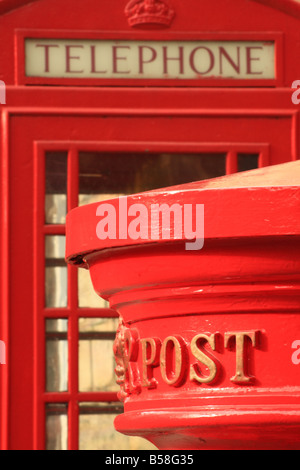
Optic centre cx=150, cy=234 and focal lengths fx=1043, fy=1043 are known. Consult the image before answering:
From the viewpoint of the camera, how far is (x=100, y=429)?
4066 mm

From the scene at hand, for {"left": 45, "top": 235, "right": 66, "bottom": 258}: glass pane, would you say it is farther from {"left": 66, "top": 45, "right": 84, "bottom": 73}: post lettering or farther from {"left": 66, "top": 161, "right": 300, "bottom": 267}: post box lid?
{"left": 66, "top": 161, "right": 300, "bottom": 267}: post box lid

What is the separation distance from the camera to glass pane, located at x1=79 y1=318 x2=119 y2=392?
13.4 ft

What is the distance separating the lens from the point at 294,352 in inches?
60.0

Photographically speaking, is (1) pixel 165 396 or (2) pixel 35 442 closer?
(1) pixel 165 396

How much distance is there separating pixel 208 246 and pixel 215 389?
22 centimetres

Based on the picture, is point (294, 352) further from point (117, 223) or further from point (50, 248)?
point (50, 248)

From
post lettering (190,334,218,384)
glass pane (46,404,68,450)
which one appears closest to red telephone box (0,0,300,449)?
glass pane (46,404,68,450)

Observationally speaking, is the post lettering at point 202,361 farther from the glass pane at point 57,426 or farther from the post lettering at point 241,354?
the glass pane at point 57,426

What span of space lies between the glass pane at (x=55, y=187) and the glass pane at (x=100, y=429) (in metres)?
0.75

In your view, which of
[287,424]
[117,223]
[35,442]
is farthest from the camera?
[35,442]

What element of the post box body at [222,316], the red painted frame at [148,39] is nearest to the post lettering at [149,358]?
the post box body at [222,316]

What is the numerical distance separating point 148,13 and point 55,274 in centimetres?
112

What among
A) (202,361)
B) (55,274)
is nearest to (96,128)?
(55,274)
